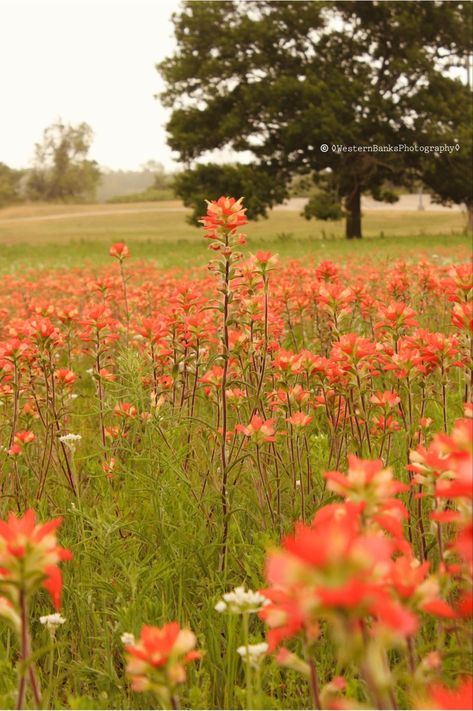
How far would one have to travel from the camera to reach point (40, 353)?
306 cm

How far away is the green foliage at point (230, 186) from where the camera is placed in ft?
86.5

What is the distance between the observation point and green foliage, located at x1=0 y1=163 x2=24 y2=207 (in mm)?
84812

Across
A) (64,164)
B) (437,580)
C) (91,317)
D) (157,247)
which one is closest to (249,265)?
(91,317)

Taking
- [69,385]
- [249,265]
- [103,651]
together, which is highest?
[249,265]

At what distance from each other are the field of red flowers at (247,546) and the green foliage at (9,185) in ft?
278

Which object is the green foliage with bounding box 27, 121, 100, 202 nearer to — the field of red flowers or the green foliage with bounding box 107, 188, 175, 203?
the green foliage with bounding box 107, 188, 175, 203

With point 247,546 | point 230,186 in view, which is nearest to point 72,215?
point 230,186

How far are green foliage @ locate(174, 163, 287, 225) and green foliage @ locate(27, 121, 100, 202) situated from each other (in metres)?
70.2

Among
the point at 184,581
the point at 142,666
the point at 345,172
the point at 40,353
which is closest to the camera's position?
the point at 142,666

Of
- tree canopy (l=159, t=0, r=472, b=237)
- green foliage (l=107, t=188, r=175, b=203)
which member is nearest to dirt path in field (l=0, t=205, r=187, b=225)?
green foliage (l=107, t=188, r=175, b=203)

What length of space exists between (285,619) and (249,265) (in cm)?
200

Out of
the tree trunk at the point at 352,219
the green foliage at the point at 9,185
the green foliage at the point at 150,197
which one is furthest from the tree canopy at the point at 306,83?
the green foliage at the point at 9,185

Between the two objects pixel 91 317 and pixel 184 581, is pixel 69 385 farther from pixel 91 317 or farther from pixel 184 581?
pixel 184 581

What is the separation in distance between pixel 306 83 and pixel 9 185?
72.4 meters
